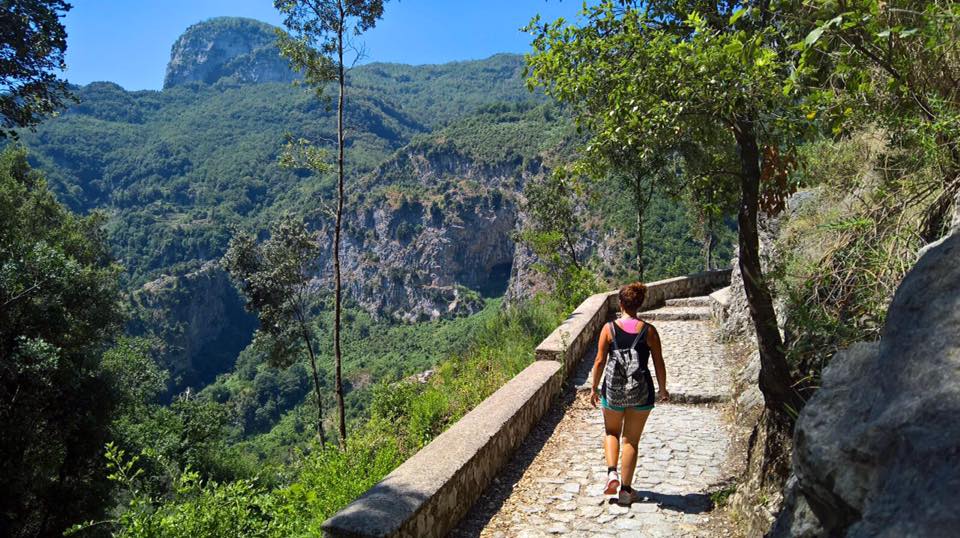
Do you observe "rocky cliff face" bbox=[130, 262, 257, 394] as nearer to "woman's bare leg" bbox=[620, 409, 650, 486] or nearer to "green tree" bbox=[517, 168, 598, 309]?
"green tree" bbox=[517, 168, 598, 309]

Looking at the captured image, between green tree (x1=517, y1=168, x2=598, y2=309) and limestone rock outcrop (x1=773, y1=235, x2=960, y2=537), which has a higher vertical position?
green tree (x1=517, y1=168, x2=598, y2=309)

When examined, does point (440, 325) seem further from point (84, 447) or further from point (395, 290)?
point (84, 447)

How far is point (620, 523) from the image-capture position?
4012 millimetres

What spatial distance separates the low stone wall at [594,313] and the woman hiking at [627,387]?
3.20 m

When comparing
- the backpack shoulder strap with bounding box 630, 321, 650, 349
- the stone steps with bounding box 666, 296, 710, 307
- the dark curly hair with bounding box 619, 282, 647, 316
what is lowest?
the stone steps with bounding box 666, 296, 710, 307

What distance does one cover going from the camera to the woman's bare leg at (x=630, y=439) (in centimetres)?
418

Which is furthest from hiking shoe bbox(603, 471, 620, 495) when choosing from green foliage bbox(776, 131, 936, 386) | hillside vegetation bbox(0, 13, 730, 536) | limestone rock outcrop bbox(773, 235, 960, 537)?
limestone rock outcrop bbox(773, 235, 960, 537)

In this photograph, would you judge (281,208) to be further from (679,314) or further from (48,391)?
(679,314)

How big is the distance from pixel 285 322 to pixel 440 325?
82.8m

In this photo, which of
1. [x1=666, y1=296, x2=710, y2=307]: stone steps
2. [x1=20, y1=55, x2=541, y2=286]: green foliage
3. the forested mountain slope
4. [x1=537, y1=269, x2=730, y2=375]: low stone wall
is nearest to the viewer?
[x1=537, y1=269, x2=730, y2=375]: low stone wall

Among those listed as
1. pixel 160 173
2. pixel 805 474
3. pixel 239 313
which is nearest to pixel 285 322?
pixel 805 474

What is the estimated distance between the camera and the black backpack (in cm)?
415

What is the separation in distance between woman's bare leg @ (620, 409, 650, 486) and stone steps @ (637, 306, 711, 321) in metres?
8.42

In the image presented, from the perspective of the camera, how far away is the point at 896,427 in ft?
5.02
